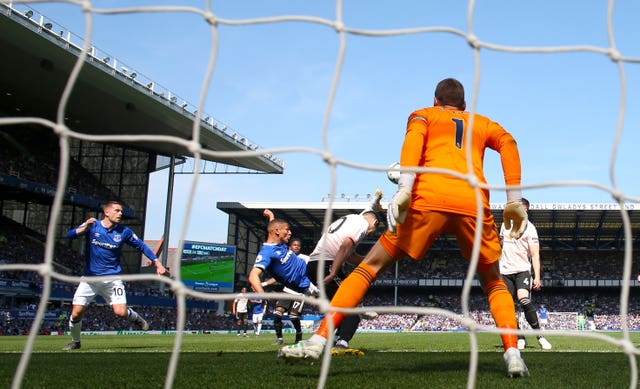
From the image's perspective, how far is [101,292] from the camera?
24.8 feet

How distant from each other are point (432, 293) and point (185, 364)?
38.5 metres

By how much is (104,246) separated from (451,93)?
4.97 metres

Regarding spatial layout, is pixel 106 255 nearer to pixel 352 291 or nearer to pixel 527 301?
pixel 352 291

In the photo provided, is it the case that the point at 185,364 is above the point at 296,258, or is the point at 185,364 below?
below

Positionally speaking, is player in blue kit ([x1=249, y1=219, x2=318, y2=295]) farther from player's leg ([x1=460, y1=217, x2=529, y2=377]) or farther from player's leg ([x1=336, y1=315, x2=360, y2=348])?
player's leg ([x1=460, y1=217, x2=529, y2=377])

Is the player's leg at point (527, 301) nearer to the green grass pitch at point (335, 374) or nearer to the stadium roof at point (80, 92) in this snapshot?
the green grass pitch at point (335, 374)

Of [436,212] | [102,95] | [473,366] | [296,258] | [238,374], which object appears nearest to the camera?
[473,366]

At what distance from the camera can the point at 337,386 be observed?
3.14 metres

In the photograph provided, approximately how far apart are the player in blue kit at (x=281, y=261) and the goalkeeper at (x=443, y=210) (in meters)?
2.77

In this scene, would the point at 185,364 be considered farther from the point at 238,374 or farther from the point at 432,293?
the point at 432,293

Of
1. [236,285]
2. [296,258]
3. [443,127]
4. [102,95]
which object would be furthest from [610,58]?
[236,285]

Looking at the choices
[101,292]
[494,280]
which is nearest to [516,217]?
[494,280]

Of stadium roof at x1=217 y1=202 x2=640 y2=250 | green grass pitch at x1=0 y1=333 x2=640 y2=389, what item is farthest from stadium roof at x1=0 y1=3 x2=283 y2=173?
green grass pitch at x1=0 y1=333 x2=640 y2=389

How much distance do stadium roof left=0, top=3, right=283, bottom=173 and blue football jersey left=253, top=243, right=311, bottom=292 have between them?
16.8 m
